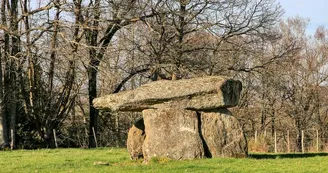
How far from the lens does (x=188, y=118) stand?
44.8ft

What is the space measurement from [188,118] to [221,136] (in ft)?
3.48

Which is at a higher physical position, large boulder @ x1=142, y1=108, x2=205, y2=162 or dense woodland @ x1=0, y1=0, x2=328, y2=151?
dense woodland @ x1=0, y1=0, x2=328, y2=151

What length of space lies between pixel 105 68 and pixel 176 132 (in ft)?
28.0

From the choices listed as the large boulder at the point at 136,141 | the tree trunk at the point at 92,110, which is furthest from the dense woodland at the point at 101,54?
the large boulder at the point at 136,141

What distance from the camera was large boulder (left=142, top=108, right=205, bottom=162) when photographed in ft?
43.7

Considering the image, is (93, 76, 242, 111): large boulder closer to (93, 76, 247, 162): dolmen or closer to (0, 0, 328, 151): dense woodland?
(93, 76, 247, 162): dolmen

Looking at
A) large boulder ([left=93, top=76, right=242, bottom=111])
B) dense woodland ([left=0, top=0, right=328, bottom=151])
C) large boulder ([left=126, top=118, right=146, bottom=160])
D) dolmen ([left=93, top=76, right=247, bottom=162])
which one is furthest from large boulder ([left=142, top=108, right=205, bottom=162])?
dense woodland ([left=0, top=0, right=328, bottom=151])

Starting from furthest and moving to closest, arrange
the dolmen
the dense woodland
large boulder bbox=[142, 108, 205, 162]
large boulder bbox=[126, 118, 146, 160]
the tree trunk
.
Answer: the tree trunk
the dense woodland
large boulder bbox=[126, 118, 146, 160]
the dolmen
large boulder bbox=[142, 108, 205, 162]

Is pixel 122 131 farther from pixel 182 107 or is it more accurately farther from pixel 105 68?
pixel 182 107

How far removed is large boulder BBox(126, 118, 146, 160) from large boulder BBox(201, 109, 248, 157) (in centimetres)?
208

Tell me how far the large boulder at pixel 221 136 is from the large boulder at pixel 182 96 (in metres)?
0.34

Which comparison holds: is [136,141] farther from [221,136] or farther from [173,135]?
[221,136]

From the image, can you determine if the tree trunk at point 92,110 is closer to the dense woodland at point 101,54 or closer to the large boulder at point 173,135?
the dense woodland at point 101,54

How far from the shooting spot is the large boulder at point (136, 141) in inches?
573
